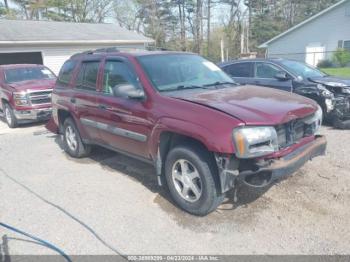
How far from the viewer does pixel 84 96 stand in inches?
215

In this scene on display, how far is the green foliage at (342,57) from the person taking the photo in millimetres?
25203

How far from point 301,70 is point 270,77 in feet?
2.45

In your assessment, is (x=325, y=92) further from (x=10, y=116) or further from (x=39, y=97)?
(x=10, y=116)

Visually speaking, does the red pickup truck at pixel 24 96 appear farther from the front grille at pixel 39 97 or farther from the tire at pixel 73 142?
the tire at pixel 73 142

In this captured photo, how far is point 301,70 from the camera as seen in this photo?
8219 mm

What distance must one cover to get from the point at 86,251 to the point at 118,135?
185 centimetres

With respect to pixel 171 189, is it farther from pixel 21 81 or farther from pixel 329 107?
pixel 21 81

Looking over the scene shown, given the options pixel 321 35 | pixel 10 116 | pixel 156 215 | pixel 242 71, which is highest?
pixel 321 35

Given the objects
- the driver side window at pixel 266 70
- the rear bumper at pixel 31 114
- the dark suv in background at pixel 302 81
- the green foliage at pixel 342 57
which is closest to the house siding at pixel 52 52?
the rear bumper at pixel 31 114

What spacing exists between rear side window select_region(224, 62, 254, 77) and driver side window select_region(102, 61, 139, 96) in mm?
4847

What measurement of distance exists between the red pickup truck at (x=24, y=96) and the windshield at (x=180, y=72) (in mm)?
6235

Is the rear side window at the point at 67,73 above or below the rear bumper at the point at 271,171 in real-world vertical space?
above

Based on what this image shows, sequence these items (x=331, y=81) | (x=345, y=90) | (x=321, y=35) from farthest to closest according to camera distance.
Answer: (x=321, y=35) < (x=331, y=81) < (x=345, y=90)

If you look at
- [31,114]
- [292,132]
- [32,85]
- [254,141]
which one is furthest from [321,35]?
[254,141]
